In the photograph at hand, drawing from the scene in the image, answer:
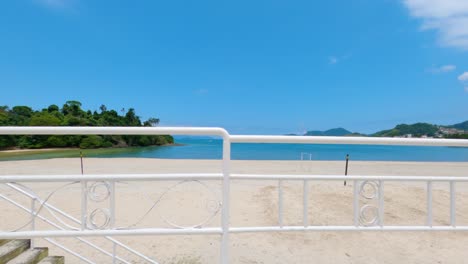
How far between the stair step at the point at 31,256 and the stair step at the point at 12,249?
1.7 inches

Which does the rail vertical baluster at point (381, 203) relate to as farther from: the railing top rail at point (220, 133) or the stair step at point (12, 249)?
the stair step at point (12, 249)

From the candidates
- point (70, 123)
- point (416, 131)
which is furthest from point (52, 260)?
Result: point (70, 123)

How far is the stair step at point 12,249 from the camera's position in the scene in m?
2.15

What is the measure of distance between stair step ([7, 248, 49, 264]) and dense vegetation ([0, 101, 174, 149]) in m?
3.08

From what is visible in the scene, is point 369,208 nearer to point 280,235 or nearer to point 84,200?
point 84,200

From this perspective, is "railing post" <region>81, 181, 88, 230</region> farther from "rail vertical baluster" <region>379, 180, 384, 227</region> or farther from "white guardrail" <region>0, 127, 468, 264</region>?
"rail vertical baluster" <region>379, 180, 384, 227</region>

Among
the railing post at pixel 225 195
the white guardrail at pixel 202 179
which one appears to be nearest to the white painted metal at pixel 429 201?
the white guardrail at pixel 202 179

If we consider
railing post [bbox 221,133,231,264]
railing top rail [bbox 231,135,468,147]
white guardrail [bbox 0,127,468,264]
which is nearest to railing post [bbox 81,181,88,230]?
white guardrail [bbox 0,127,468,264]

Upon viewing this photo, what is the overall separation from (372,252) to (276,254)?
1.44 meters

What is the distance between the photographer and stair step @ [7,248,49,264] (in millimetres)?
2188

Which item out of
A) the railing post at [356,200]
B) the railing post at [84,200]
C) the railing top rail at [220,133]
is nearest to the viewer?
the railing top rail at [220,133]

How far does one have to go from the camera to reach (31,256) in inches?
90.1

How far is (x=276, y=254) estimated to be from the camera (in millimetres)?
3717

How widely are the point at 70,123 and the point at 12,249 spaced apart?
3942cm
